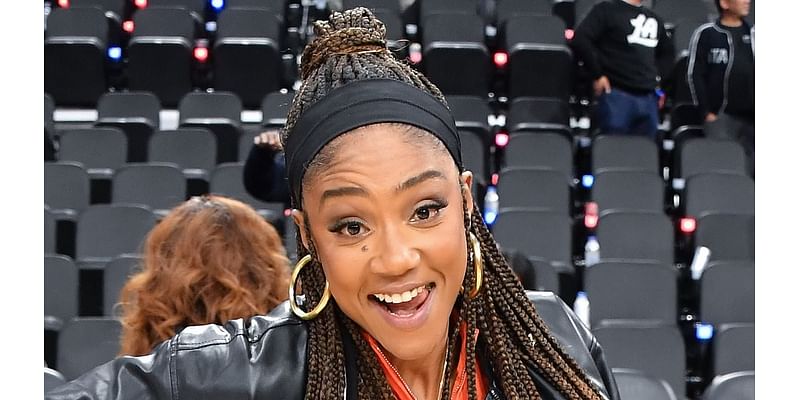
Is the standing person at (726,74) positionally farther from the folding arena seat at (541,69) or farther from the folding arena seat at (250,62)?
the folding arena seat at (250,62)

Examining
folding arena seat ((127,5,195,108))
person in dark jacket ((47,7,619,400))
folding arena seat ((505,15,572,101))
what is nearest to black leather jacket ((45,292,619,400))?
person in dark jacket ((47,7,619,400))

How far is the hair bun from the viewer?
1.30 m

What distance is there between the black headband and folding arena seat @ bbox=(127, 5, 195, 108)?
499 centimetres

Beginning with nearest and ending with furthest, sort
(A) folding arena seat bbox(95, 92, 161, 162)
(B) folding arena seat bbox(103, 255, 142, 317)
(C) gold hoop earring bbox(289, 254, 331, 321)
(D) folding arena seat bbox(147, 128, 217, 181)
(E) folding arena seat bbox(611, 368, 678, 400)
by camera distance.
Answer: (C) gold hoop earring bbox(289, 254, 331, 321)
(E) folding arena seat bbox(611, 368, 678, 400)
(B) folding arena seat bbox(103, 255, 142, 317)
(D) folding arena seat bbox(147, 128, 217, 181)
(A) folding arena seat bbox(95, 92, 161, 162)

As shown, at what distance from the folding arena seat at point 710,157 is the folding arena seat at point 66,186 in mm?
2830

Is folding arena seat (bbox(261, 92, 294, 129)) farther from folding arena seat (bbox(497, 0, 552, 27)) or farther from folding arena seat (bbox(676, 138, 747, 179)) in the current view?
folding arena seat (bbox(676, 138, 747, 179))

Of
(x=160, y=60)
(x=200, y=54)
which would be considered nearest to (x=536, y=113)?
(x=200, y=54)

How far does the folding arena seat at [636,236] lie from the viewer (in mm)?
4688

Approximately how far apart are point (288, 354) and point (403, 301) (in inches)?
6.6

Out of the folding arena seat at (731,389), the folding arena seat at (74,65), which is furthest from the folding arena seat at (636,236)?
the folding arena seat at (74,65)

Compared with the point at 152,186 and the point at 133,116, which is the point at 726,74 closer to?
the point at 152,186

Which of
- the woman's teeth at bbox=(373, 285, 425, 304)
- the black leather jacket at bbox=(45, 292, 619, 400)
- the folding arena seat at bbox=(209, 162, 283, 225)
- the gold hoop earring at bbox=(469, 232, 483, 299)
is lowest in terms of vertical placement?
the black leather jacket at bbox=(45, 292, 619, 400)

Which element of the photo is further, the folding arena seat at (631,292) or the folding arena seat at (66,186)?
the folding arena seat at (66,186)

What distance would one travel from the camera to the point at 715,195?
5.17 metres
